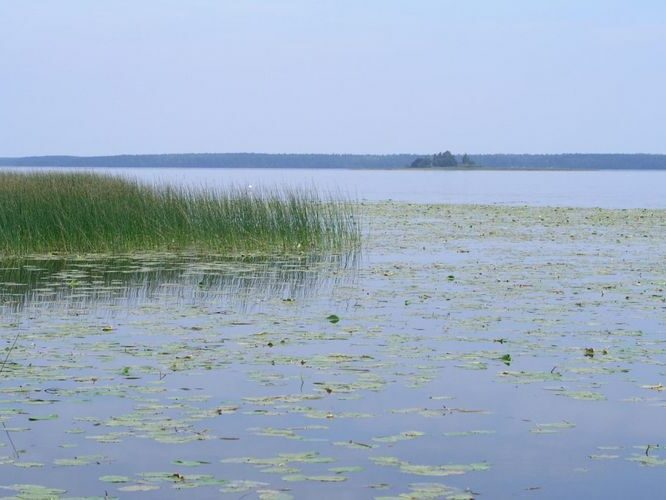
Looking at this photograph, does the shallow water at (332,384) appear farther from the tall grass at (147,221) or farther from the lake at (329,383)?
the tall grass at (147,221)

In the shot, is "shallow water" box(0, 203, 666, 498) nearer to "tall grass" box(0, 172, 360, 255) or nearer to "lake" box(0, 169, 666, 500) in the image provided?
"lake" box(0, 169, 666, 500)

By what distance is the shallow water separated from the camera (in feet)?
17.4

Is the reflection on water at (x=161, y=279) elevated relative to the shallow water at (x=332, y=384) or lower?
lower

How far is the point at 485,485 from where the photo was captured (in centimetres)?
514

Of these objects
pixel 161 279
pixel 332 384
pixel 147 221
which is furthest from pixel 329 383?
pixel 147 221

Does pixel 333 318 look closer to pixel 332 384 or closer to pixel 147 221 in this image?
pixel 332 384

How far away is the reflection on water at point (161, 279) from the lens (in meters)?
11.5

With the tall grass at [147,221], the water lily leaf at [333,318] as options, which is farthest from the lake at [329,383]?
the tall grass at [147,221]

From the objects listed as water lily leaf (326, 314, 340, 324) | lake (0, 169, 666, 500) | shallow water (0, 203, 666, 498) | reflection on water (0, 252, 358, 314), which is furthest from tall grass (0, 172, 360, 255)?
water lily leaf (326, 314, 340, 324)

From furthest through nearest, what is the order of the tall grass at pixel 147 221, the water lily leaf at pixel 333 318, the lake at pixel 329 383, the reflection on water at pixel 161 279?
the tall grass at pixel 147 221 < the reflection on water at pixel 161 279 < the water lily leaf at pixel 333 318 < the lake at pixel 329 383

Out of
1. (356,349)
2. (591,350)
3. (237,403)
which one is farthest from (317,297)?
(237,403)

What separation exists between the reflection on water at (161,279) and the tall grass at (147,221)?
66 centimetres

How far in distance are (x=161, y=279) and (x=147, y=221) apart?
3909mm

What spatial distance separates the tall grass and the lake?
1.54m
